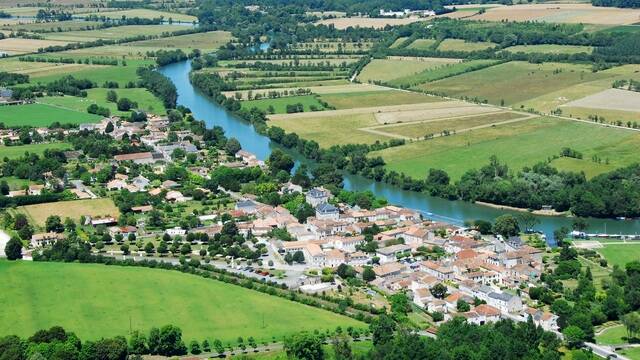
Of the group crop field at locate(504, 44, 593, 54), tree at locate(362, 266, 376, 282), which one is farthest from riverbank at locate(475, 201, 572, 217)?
crop field at locate(504, 44, 593, 54)

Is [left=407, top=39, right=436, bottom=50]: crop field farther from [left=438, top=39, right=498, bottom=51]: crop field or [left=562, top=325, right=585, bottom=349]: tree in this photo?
[left=562, top=325, right=585, bottom=349]: tree

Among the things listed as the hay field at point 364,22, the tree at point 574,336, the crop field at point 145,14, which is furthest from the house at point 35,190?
the crop field at point 145,14

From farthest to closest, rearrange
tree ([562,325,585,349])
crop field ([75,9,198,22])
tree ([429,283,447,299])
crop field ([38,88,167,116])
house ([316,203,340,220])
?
crop field ([75,9,198,22]), crop field ([38,88,167,116]), house ([316,203,340,220]), tree ([429,283,447,299]), tree ([562,325,585,349])

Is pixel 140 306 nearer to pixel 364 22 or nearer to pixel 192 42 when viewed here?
pixel 192 42

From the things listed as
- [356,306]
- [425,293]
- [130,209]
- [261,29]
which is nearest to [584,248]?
[425,293]

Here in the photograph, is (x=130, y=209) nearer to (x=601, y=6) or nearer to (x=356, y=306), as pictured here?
(x=356, y=306)

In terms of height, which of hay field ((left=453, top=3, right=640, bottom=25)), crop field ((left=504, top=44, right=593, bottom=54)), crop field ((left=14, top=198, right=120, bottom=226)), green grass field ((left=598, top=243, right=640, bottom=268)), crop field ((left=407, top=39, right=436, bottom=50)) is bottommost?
crop field ((left=14, top=198, right=120, bottom=226))
